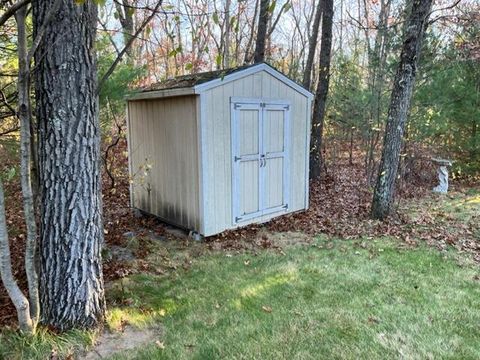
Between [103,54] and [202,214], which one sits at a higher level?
[103,54]

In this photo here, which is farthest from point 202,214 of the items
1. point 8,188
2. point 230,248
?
point 8,188

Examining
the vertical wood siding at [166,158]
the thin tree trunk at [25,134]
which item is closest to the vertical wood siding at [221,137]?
the vertical wood siding at [166,158]

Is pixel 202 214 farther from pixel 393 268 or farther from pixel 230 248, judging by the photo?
pixel 393 268

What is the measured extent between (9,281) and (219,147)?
9.58ft

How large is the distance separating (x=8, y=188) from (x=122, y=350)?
482 cm

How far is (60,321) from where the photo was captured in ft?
8.25

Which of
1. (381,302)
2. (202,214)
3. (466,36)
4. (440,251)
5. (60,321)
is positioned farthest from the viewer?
(466,36)

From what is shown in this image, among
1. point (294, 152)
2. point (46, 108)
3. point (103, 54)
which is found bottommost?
point (294, 152)

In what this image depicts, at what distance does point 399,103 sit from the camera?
5.11 m

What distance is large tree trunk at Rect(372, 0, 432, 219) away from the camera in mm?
4828

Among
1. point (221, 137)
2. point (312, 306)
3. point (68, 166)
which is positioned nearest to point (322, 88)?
point (221, 137)

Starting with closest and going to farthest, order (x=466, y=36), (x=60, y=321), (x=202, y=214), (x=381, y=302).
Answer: (x=60, y=321) < (x=381, y=302) < (x=202, y=214) < (x=466, y=36)

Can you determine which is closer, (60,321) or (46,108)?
(46,108)

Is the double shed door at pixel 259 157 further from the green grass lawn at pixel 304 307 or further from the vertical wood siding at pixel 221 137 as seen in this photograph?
the green grass lawn at pixel 304 307
